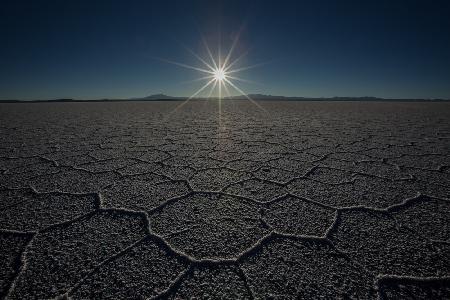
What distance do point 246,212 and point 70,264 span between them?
2.27 ft

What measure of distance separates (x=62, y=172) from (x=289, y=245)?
1.60 metres

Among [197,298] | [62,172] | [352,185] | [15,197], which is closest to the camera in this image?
[197,298]

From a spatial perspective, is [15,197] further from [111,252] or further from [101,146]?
[101,146]

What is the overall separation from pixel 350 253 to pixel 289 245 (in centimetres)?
20

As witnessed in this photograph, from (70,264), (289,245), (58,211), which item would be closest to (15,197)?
(58,211)

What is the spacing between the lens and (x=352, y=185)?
4.61 feet

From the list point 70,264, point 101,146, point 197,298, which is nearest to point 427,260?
point 197,298

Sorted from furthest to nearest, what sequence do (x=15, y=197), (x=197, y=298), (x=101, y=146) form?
(x=101, y=146)
(x=15, y=197)
(x=197, y=298)

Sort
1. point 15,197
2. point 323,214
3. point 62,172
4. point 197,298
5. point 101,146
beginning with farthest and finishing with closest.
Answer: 1. point 101,146
2. point 62,172
3. point 15,197
4. point 323,214
5. point 197,298

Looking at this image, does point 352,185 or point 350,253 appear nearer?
point 350,253

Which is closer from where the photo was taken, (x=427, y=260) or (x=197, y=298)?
(x=197, y=298)

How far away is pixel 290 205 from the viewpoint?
45.2 inches

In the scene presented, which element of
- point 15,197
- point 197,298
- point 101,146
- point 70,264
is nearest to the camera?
point 197,298

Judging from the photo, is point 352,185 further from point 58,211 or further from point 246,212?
point 58,211
